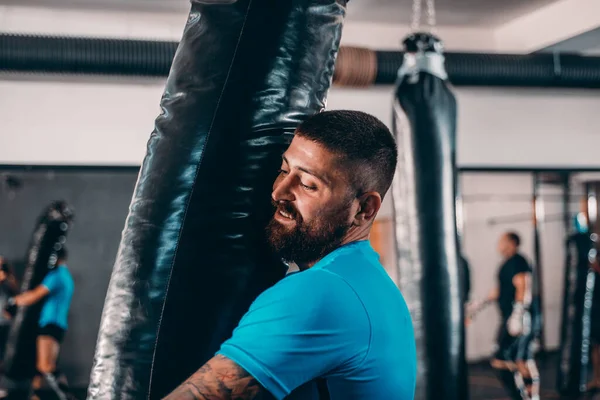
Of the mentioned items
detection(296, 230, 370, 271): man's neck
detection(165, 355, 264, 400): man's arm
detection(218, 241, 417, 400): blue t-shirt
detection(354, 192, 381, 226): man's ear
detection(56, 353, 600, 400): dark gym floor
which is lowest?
detection(56, 353, 600, 400): dark gym floor

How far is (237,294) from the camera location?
1056 mm

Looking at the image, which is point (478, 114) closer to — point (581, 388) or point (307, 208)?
point (581, 388)

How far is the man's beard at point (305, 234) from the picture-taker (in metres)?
1.08

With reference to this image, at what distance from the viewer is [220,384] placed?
0.92m

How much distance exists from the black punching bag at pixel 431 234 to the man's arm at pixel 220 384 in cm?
188

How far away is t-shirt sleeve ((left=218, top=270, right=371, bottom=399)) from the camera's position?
3.08 feet

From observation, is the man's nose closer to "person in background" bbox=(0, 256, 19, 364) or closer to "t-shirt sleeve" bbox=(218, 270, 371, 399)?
"t-shirt sleeve" bbox=(218, 270, 371, 399)

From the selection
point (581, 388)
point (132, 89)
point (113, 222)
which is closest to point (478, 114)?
point (581, 388)

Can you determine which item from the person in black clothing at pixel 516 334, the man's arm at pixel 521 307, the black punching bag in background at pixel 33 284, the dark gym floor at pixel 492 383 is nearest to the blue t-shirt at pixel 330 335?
the person in black clothing at pixel 516 334

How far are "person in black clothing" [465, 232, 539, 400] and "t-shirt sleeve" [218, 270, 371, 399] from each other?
3.78 metres

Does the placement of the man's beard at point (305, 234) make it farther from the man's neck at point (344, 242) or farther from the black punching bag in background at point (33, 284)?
the black punching bag in background at point (33, 284)

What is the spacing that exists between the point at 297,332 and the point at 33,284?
14.9ft

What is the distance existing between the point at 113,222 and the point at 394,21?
3.30 meters

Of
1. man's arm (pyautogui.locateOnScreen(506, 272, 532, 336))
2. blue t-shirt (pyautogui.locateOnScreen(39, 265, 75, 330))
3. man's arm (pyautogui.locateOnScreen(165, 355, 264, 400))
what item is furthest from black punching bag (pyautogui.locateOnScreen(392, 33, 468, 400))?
blue t-shirt (pyautogui.locateOnScreen(39, 265, 75, 330))
